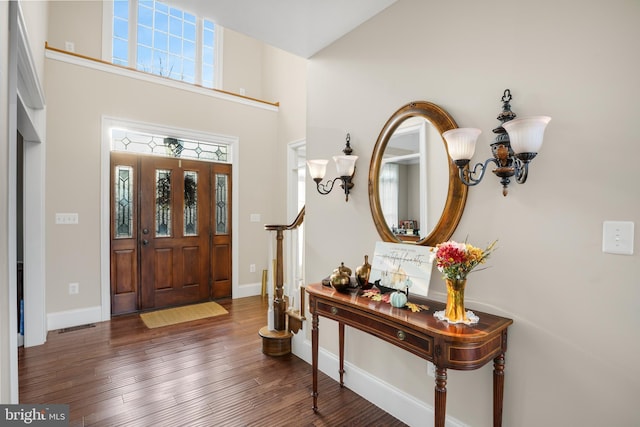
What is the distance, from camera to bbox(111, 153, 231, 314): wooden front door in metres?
4.02

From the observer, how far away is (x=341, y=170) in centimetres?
238

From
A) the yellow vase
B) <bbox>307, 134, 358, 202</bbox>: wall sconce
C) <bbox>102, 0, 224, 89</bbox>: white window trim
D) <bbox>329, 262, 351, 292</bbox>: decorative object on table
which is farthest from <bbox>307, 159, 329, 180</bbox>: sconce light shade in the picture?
<bbox>102, 0, 224, 89</bbox>: white window trim

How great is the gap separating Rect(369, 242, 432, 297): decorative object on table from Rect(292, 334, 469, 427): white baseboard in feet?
2.31

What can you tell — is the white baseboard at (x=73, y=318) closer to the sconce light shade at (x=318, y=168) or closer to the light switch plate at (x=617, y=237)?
the sconce light shade at (x=318, y=168)

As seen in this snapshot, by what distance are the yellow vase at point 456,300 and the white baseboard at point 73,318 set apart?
13.2ft

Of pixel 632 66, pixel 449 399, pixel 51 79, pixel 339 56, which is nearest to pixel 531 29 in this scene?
pixel 632 66

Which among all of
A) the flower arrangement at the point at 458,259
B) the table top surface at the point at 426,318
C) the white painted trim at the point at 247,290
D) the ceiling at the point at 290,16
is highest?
the ceiling at the point at 290,16

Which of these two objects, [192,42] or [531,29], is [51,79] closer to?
[192,42]

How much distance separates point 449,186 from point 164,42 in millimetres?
4957

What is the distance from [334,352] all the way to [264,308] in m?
2.01

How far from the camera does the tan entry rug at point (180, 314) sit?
3809 millimetres

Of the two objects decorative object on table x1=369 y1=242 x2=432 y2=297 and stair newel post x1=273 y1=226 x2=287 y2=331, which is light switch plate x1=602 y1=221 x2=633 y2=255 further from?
stair newel post x1=273 y1=226 x2=287 y2=331

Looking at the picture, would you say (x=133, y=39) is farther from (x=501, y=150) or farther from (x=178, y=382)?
(x=501, y=150)

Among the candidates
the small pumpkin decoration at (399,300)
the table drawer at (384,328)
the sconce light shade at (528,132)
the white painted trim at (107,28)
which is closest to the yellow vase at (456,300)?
the table drawer at (384,328)
